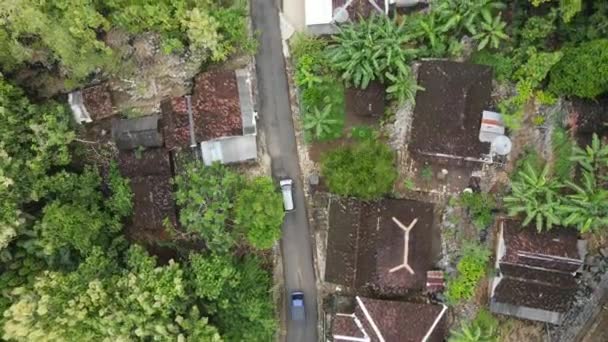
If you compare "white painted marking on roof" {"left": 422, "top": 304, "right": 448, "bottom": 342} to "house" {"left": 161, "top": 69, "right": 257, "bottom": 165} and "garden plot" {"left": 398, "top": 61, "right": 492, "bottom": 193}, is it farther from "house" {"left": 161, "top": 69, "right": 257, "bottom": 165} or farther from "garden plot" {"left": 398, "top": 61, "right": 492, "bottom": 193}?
"house" {"left": 161, "top": 69, "right": 257, "bottom": 165}

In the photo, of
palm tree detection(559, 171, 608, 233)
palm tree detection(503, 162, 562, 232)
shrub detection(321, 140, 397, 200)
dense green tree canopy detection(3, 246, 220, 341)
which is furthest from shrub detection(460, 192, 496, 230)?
dense green tree canopy detection(3, 246, 220, 341)

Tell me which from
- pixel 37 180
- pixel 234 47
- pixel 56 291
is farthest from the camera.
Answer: pixel 234 47

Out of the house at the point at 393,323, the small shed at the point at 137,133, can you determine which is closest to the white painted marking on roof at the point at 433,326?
the house at the point at 393,323

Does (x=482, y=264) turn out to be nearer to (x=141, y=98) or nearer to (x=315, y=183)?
(x=315, y=183)

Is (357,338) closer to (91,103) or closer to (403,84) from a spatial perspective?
(403,84)

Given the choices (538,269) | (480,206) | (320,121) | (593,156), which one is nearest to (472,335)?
(538,269)

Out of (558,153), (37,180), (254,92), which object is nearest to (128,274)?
(37,180)
